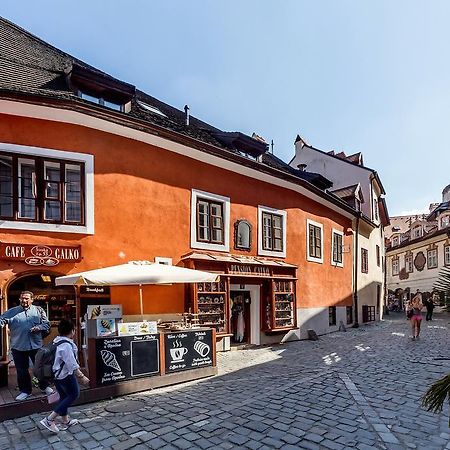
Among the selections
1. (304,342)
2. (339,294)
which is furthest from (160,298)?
(339,294)

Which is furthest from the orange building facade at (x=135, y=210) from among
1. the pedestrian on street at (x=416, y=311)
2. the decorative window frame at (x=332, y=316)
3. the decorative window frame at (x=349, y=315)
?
the decorative window frame at (x=349, y=315)

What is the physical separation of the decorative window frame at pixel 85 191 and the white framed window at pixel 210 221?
334 cm

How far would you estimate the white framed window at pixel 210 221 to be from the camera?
39.0 feet

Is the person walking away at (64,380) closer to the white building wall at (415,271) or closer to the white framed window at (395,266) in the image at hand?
the white building wall at (415,271)

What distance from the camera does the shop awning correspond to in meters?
7.90

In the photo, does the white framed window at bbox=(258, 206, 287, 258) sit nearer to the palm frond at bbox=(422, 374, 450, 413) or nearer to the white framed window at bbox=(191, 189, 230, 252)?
the white framed window at bbox=(191, 189, 230, 252)

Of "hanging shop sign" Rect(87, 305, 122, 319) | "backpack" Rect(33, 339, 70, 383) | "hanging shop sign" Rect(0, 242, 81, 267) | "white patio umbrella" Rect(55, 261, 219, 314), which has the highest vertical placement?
"hanging shop sign" Rect(0, 242, 81, 267)

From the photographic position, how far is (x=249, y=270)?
42.1ft

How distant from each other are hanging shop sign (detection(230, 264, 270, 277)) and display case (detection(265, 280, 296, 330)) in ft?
1.95

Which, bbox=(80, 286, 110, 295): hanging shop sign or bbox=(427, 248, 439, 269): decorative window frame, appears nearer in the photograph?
bbox=(80, 286, 110, 295): hanging shop sign

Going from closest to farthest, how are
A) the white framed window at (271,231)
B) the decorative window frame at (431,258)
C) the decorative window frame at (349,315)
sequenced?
the white framed window at (271,231), the decorative window frame at (349,315), the decorative window frame at (431,258)

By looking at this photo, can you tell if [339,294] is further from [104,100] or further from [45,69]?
[45,69]

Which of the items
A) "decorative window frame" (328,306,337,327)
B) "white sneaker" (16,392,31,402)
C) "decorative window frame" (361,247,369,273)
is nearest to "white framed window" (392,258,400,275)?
"decorative window frame" (361,247,369,273)

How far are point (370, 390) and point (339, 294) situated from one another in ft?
39.2
